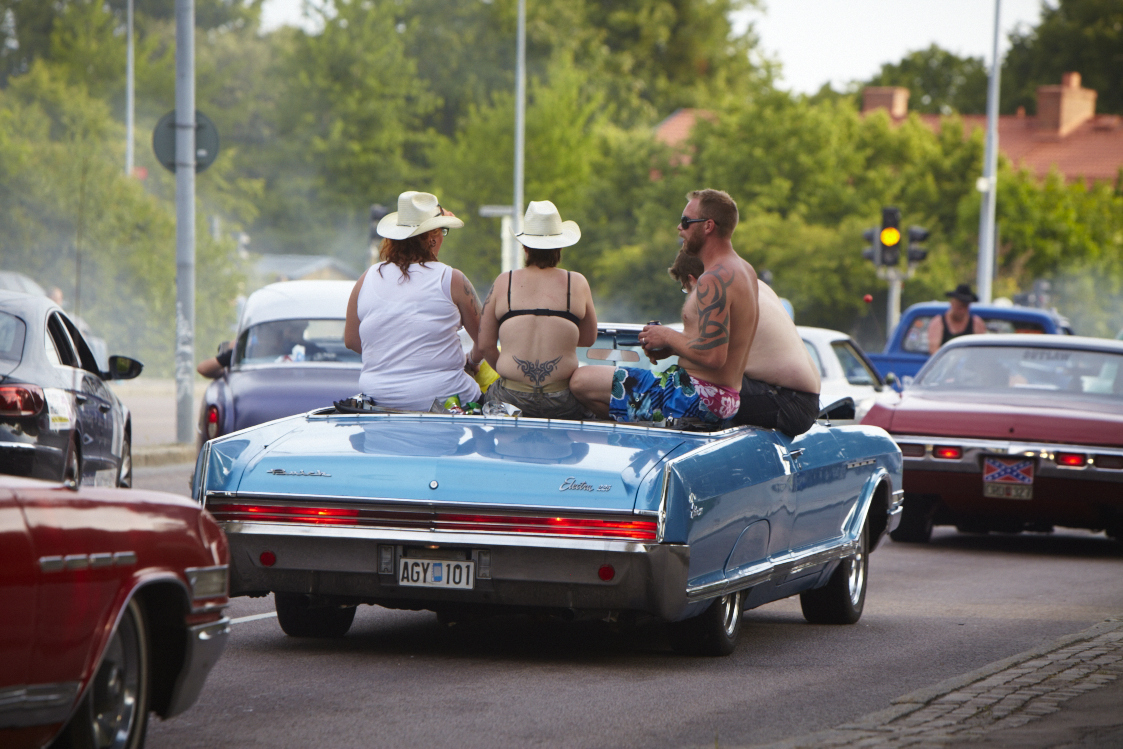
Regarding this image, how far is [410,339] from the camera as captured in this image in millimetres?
7859

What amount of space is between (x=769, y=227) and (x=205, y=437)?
129 feet

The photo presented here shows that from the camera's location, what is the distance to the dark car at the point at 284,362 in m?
11.3

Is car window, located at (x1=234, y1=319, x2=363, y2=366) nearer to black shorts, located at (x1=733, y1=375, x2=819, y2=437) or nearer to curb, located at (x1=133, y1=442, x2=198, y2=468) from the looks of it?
curb, located at (x1=133, y1=442, x2=198, y2=468)

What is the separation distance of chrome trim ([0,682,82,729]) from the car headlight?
0.58 metres

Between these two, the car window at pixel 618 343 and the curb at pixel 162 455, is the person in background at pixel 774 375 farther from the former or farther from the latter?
the curb at pixel 162 455

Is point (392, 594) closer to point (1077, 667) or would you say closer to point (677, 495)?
point (677, 495)

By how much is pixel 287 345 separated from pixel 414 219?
4791 mm

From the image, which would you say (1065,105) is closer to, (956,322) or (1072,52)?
(1072,52)

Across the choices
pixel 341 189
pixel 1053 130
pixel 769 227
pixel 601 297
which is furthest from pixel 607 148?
pixel 1053 130

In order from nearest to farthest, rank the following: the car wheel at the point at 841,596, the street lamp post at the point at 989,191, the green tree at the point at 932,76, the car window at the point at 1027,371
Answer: the car wheel at the point at 841,596 → the car window at the point at 1027,371 → the street lamp post at the point at 989,191 → the green tree at the point at 932,76

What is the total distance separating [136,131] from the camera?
61.7 meters

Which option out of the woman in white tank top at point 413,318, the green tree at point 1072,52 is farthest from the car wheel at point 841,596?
the green tree at point 1072,52

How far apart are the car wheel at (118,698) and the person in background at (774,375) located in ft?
11.2

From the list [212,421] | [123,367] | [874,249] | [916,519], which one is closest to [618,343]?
[123,367]
